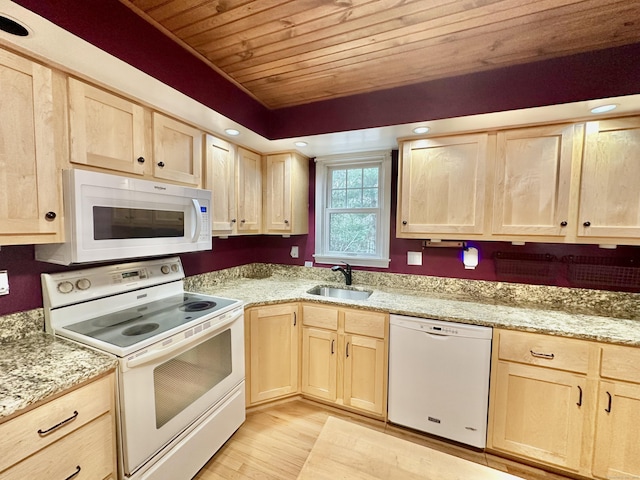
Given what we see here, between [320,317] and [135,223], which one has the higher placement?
[135,223]

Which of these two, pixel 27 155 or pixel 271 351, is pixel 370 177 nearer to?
pixel 271 351

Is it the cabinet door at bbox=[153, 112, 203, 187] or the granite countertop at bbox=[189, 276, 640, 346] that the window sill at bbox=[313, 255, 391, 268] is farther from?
the cabinet door at bbox=[153, 112, 203, 187]

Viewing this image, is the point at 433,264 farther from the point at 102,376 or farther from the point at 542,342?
the point at 102,376

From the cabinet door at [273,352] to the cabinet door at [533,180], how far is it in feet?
5.55

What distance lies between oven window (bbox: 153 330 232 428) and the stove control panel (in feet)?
2.01

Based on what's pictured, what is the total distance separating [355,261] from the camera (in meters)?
2.64

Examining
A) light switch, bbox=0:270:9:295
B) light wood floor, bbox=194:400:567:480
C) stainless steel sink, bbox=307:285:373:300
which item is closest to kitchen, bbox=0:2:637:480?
light switch, bbox=0:270:9:295

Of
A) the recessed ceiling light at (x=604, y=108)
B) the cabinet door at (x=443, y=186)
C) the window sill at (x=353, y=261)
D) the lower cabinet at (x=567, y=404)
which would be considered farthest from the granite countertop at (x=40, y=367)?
the recessed ceiling light at (x=604, y=108)

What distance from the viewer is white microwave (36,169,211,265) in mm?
1257

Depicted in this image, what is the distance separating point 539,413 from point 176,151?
277 cm

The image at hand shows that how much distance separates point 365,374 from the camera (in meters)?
2.03

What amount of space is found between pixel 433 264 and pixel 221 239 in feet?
6.48

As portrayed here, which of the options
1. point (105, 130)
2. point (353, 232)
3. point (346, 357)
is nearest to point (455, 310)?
point (346, 357)

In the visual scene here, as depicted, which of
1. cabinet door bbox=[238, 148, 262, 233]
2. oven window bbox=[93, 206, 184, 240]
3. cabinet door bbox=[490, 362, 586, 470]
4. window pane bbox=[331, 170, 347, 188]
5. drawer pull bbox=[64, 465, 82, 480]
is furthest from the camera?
window pane bbox=[331, 170, 347, 188]
